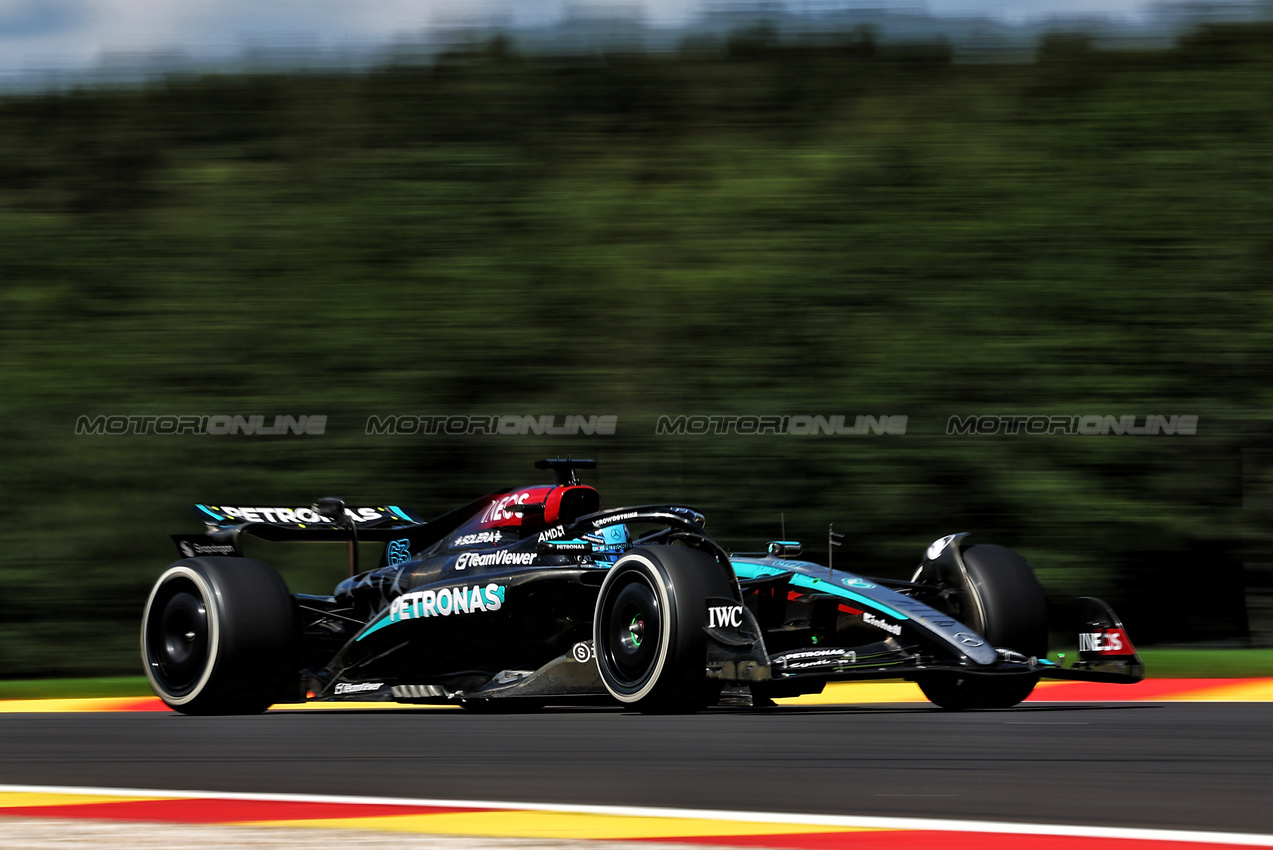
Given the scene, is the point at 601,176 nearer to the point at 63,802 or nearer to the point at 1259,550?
the point at 1259,550

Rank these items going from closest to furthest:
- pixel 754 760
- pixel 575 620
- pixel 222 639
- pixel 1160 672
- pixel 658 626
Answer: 1. pixel 754 760
2. pixel 658 626
3. pixel 575 620
4. pixel 222 639
5. pixel 1160 672

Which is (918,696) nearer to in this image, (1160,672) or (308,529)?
(1160,672)

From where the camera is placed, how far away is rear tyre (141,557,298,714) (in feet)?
30.2

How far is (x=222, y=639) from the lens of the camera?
9.16 metres

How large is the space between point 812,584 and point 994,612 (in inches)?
39.9

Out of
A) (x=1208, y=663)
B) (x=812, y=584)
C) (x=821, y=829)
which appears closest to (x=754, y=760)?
(x=821, y=829)

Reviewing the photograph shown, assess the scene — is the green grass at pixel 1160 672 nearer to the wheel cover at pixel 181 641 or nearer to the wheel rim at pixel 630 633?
the wheel cover at pixel 181 641

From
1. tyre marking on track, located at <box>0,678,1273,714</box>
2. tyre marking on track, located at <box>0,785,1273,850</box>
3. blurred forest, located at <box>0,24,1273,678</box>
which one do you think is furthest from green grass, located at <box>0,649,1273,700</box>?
tyre marking on track, located at <box>0,785,1273,850</box>

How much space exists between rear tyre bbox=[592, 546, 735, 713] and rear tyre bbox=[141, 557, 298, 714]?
2.23m

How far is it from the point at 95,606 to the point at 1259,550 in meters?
10.7

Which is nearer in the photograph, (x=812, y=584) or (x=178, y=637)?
(x=812, y=584)

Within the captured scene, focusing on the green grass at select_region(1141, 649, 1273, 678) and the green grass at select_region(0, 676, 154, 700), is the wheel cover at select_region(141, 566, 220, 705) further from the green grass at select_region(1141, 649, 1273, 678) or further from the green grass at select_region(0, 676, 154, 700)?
the green grass at select_region(1141, 649, 1273, 678)

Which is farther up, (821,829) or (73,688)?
(821,829)

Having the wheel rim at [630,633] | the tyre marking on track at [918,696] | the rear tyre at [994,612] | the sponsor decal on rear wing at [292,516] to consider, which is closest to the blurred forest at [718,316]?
the tyre marking on track at [918,696]
